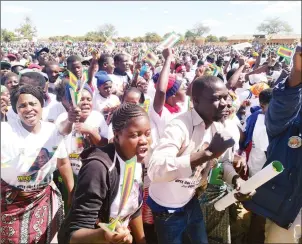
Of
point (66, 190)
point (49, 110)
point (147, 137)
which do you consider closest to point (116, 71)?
point (49, 110)

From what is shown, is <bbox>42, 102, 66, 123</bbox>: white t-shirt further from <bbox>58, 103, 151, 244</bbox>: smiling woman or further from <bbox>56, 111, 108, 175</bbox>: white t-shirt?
<bbox>58, 103, 151, 244</bbox>: smiling woman

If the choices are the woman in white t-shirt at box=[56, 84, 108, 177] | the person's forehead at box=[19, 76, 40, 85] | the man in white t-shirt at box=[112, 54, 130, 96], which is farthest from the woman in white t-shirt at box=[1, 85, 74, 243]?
the man in white t-shirt at box=[112, 54, 130, 96]

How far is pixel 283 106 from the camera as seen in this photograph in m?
1.74

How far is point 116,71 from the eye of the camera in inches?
226

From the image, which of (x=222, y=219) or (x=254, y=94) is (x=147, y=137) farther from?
(x=254, y=94)

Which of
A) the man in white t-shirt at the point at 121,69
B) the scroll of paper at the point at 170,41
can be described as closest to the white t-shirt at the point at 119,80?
the man in white t-shirt at the point at 121,69

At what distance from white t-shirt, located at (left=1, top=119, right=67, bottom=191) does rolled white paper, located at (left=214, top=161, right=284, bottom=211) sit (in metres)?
1.17

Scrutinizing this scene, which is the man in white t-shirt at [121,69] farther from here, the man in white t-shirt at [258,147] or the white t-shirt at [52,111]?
the man in white t-shirt at [258,147]

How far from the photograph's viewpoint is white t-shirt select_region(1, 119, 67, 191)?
214 centimetres

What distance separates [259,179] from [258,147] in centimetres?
138

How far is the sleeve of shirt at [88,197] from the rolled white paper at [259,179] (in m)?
0.88

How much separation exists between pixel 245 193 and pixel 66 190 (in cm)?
141

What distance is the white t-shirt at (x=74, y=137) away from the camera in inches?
108

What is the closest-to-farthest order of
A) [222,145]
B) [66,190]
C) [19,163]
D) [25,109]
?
[222,145] < [19,163] < [25,109] < [66,190]
